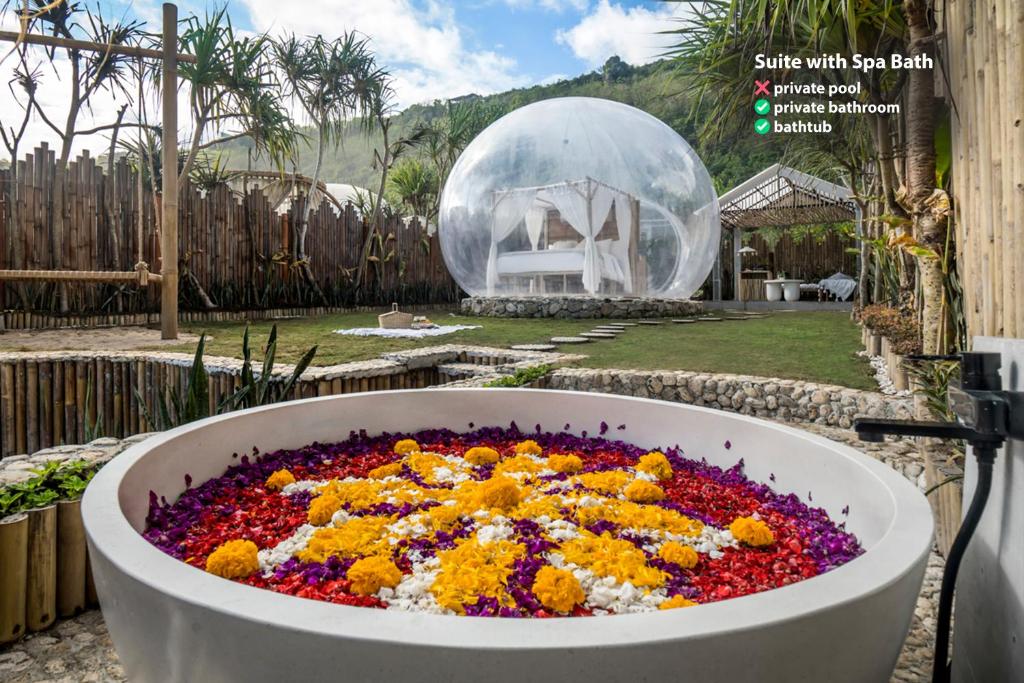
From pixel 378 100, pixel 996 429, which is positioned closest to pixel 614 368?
pixel 996 429

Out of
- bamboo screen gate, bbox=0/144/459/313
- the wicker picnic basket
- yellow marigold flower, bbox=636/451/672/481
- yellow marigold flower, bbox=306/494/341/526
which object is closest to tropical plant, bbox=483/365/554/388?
yellow marigold flower, bbox=636/451/672/481

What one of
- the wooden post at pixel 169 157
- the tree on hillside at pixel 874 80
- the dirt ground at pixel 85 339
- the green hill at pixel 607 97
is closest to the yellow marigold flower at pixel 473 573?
the tree on hillside at pixel 874 80

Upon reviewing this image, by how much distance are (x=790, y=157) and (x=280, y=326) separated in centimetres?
699

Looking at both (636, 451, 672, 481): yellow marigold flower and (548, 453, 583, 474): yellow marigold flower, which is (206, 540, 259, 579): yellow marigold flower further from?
(636, 451, 672, 481): yellow marigold flower

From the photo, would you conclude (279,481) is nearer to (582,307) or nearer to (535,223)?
(582,307)

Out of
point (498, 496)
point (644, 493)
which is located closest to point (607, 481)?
point (644, 493)

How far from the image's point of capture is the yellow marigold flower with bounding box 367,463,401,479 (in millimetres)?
1708

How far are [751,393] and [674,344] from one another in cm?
231

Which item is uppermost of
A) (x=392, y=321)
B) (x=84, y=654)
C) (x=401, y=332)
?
(x=392, y=321)

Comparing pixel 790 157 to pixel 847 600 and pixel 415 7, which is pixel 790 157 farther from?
pixel 415 7

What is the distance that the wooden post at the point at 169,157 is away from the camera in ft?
19.1

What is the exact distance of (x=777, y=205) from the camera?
14.9 metres

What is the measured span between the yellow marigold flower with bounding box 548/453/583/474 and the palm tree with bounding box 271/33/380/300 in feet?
31.2

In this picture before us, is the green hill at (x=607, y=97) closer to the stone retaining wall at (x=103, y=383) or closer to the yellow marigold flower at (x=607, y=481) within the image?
the stone retaining wall at (x=103, y=383)
